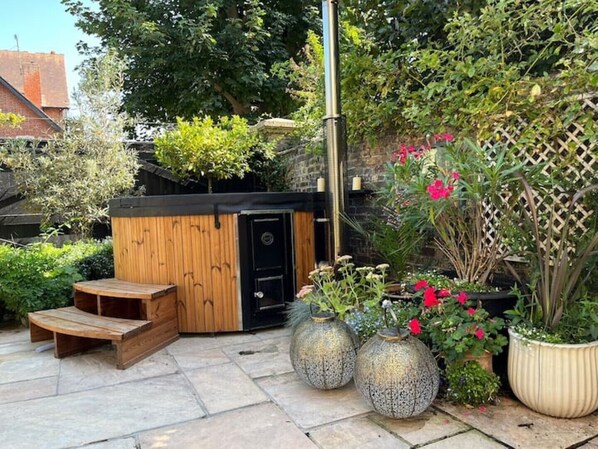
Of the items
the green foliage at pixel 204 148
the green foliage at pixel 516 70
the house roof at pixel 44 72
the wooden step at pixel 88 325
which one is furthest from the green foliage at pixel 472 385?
the house roof at pixel 44 72

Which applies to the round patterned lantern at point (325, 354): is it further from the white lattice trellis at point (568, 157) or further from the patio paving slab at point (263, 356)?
the white lattice trellis at point (568, 157)

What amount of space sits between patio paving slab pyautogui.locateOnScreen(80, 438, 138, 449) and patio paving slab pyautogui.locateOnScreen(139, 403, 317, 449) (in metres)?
0.04

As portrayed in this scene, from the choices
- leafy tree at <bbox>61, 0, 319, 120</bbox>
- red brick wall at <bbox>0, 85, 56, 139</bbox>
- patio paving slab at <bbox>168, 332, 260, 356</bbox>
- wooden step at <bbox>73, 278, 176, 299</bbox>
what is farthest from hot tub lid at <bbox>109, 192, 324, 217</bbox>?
red brick wall at <bbox>0, 85, 56, 139</bbox>

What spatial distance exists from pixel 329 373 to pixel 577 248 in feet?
5.41

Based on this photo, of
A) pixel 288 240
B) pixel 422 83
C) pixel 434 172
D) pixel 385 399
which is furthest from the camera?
pixel 288 240

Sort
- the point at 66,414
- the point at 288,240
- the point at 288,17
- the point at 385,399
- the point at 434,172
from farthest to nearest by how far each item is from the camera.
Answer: the point at 288,17 < the point at 288,240 < the point at 434,172 < the point at 66,414 < the point at 385,399

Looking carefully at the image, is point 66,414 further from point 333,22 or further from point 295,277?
point 333,22

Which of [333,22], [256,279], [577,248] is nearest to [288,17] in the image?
[333,22]

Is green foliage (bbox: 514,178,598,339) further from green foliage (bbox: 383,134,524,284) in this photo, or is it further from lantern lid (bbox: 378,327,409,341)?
lantern lid (bbox: 378,327,409,341)

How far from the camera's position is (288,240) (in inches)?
160

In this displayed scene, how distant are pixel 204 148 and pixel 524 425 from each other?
150 inches

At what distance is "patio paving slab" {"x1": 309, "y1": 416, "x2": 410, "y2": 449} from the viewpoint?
6.81 feet

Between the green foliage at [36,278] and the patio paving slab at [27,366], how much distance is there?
0.78 m

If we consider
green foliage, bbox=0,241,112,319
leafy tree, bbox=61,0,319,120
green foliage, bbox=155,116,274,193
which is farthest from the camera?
leafy tree, bbox=61,0,319,120
